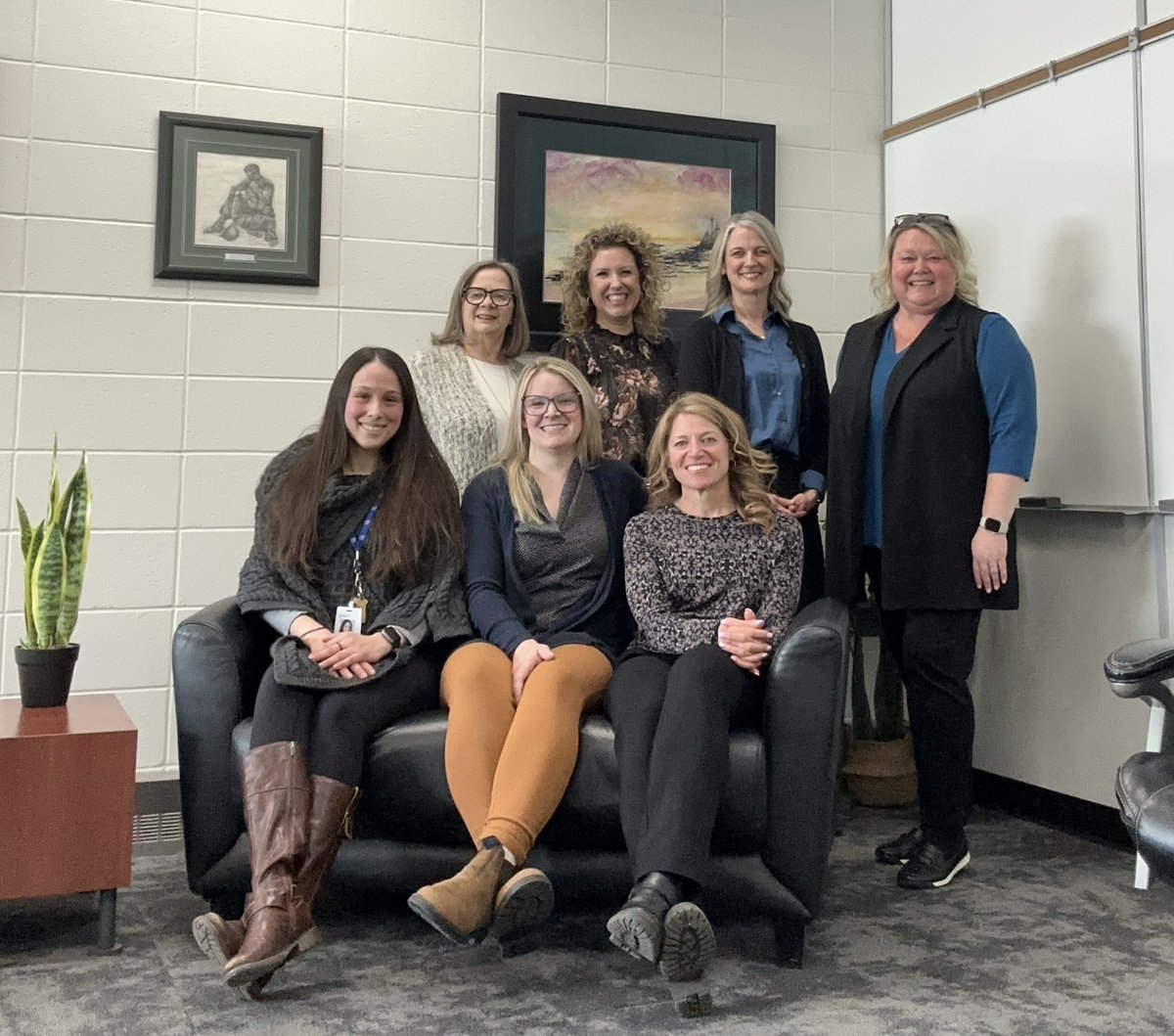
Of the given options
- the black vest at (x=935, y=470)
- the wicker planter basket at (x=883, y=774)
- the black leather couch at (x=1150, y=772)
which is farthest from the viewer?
the wicker planter basket at (x=883, y=774)

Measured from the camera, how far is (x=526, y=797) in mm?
2066

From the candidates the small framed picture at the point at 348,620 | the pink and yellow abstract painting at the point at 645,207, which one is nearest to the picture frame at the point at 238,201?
the pink and yellow abstract painting at the point at 645,207

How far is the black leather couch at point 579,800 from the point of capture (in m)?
2.13

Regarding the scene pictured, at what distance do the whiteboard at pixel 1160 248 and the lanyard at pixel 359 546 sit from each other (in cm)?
191

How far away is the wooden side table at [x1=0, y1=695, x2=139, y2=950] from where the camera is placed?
216 centimetres

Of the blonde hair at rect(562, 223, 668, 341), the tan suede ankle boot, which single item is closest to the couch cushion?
the tan suede ankle boot

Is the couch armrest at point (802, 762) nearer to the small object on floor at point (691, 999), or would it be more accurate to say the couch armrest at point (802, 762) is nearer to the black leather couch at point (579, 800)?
the black leather couch at point (579, 800)

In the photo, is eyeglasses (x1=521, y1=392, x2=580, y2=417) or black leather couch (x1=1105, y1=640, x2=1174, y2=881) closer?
black leather couch (x1=1105, y1=640, x2=1174, y2=881)

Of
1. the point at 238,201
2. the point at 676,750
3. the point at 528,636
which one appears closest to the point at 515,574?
the point at 528,636

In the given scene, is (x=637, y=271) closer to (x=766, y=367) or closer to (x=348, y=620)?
(x=766, y=367)

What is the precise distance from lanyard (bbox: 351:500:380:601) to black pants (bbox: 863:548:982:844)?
1.30 meters

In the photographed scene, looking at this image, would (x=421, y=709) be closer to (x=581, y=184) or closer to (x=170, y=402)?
(x=170, y=402)

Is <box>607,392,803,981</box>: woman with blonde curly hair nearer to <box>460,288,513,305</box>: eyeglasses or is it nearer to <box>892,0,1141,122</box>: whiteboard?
<box>460,288,513,305</box>: eyeglasses

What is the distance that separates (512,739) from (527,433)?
0.83 m
